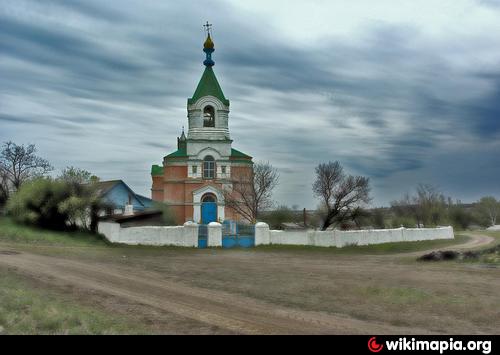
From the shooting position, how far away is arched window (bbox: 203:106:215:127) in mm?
40312

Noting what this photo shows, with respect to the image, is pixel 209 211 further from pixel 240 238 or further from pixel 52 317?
pixel 52 317

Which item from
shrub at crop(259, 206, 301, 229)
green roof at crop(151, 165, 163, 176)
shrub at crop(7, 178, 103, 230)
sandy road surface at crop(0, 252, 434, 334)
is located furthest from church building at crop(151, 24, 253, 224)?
sandy road surface at crop(0, 252, 434, 334)

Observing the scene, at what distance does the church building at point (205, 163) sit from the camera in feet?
124

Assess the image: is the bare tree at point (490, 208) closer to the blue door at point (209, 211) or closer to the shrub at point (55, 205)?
the blue door at point (209, 211)

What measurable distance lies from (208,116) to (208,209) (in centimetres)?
794

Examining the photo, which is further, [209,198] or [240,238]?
[209,198]

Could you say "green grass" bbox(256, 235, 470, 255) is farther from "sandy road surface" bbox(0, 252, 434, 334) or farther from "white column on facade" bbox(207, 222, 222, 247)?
"sandy road surface" bbox(0, 252, 434, 334)

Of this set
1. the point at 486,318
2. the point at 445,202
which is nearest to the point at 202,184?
the point at 486,318

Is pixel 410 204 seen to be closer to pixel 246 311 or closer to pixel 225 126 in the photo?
pixel 225 126

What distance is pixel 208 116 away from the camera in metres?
40.7

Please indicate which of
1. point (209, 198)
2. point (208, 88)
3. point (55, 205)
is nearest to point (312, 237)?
point (209, 198)

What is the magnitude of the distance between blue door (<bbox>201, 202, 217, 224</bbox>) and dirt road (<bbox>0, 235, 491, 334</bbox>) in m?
17.6
